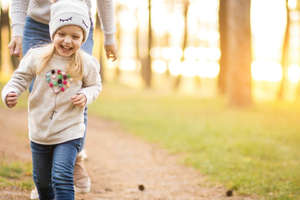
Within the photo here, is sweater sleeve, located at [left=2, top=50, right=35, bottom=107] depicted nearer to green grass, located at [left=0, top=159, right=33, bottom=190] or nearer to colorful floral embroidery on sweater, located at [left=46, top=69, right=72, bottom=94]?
colorful floral embroidery on sweater, located at [left=46, top=69, right=72, bottom=94]

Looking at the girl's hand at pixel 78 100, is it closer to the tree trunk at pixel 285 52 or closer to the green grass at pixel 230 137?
the green grass at pixel 230 137

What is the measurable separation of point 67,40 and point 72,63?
0.18 m

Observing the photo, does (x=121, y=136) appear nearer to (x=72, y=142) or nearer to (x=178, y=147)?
(x=178, y=147)

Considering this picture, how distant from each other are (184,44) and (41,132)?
21416 mm

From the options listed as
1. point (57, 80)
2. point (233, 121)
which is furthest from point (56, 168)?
point (233, 121)

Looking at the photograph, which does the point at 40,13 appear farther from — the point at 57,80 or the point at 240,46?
the point at 240,46

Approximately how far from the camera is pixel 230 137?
7.32m

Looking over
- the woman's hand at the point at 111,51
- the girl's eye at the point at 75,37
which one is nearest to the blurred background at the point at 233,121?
the woman's hand at the point at 111,51

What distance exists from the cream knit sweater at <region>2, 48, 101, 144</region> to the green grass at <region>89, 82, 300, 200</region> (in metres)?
2.21

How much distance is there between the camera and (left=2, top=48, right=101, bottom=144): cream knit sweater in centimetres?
275

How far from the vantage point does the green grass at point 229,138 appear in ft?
14.9

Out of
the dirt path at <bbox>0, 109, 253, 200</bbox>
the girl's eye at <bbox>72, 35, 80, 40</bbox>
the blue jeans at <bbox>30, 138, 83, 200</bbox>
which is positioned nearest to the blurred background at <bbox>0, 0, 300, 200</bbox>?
the dirt path at <bbox>0, 109, 253, 200</bbox>

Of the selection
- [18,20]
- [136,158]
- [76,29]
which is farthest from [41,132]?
[136,158]

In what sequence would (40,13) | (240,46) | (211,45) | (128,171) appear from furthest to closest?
(211,45) < (240,46) < (128,171) < (40,13)
